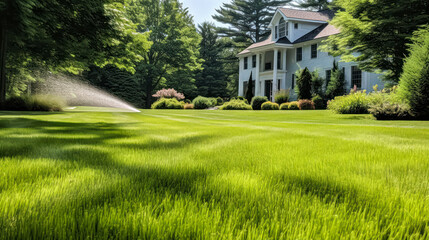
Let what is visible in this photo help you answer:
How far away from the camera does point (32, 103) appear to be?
38.3 ft

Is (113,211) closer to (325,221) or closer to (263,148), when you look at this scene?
(325,221)

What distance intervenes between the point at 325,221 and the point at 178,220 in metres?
0.55

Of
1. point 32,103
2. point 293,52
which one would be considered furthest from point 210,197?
point 293,52

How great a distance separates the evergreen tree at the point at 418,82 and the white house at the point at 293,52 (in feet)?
43.1

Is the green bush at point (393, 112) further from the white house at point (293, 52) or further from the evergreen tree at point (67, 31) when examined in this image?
the white house at point (293, 52)

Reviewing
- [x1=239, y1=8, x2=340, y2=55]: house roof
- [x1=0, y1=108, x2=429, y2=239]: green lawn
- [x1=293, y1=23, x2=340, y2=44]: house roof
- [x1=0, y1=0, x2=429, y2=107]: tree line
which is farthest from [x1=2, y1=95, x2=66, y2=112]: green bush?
[x1=293, y1=23, x2=340, y2=44]: house roof

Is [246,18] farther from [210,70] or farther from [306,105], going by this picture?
[306,105]

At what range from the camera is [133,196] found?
117 cm

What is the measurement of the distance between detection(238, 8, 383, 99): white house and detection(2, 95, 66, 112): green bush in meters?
18.8

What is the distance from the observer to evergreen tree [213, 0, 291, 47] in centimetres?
3953

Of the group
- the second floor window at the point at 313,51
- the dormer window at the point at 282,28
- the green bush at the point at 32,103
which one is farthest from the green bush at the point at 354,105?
the dormer window at the point at 282,28

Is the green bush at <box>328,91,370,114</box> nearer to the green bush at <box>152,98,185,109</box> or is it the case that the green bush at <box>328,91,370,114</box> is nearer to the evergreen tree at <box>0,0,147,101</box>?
the evergreen tree at <box>0,0,147,101</box>

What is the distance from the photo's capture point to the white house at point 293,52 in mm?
22844

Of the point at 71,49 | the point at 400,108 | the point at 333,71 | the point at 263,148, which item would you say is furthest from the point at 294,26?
the point at 263,148
